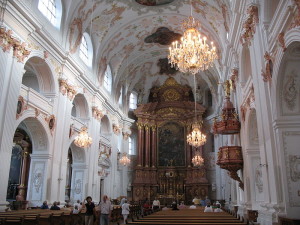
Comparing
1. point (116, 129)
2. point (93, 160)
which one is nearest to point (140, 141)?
point (116, 129)

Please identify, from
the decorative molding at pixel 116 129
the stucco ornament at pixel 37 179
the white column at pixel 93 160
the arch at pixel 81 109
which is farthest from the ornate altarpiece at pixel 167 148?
the stucco ornament at pixel 37 179

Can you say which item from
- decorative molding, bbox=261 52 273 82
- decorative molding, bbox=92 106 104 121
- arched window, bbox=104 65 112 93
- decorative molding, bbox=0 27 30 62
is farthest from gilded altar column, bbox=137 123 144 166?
decorative molding, bbox=261 52 273 82

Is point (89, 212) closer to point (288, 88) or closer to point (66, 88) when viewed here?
point (288, 88)

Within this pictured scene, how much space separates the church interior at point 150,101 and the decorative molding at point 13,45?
0.14ft

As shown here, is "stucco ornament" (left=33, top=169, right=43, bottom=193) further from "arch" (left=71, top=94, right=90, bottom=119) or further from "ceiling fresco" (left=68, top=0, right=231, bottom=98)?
"ceiling fresco" (left=68, top=0, right=231, bottom=98)

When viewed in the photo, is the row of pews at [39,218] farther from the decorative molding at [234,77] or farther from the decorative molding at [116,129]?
the decorative molding at [116,129]

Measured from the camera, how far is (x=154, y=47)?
67.3ft

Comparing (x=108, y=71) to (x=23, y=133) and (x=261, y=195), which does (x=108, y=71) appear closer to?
(x=23, y=133)

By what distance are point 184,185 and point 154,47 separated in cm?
972

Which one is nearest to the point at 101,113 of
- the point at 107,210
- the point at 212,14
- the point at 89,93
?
the point at 89,93

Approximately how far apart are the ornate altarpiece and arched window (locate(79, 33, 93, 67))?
7.72 meters

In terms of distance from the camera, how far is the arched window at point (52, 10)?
12.4m

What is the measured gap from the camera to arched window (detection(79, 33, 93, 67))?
1592 centimetres

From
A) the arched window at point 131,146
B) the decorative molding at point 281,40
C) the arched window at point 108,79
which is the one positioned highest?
the arched window at point 108,79
